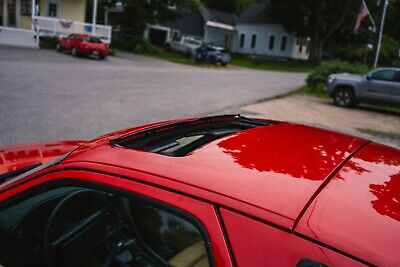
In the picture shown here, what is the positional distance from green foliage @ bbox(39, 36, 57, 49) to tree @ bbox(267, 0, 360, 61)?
2760 centimetres

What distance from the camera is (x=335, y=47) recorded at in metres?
52.0

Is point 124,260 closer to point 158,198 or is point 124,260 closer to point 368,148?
point 158,198

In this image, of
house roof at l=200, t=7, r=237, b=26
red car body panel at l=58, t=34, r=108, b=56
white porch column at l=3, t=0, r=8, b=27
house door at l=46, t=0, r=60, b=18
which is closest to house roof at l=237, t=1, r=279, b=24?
house roof at l=200, t=7, r=237, b=26

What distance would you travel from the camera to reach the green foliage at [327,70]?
19.3 m

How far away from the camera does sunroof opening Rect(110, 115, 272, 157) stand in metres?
2.15

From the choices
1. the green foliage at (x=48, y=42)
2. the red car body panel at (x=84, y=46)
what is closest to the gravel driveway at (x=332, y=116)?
the red car body panel at (x=84, y=46)

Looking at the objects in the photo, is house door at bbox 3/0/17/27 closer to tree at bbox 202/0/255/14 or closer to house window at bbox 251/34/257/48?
house window at bbox 251/34/257/48

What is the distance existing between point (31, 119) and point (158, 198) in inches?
315

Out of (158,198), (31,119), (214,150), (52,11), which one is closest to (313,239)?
(158,198)

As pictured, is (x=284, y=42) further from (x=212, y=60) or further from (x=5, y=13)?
(x=5, y=13)

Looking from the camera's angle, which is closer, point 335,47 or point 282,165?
point 282,165

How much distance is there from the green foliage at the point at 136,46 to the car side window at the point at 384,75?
79.1 feet

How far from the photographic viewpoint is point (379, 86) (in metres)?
16.2

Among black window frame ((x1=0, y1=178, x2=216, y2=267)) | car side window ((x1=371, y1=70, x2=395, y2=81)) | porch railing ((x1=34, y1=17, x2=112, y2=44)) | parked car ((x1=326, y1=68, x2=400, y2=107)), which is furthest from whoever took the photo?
porch railing ((x1=34, y1=17, x2=112, y2=44))
